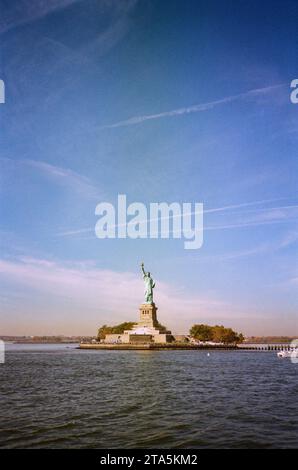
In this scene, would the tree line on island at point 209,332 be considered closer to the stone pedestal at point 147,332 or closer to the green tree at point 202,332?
the green tree at point 202,332

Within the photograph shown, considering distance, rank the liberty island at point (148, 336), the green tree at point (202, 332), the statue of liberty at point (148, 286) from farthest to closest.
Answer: the green tree at point (202, 332) → the statue of liberty at point (148, 286) → the liberty island at point (148, 336)

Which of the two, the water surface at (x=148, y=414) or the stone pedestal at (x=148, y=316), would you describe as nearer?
the water surface at (x=148, y=414)

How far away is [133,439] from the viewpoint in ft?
43.8

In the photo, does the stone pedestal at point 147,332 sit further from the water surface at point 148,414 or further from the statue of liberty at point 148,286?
the water surface at point 148,414

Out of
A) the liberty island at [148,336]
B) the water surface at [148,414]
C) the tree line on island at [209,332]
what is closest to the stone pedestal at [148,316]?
the liberty island at [148,336]


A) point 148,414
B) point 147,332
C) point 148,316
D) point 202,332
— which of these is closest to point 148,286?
point 148,316

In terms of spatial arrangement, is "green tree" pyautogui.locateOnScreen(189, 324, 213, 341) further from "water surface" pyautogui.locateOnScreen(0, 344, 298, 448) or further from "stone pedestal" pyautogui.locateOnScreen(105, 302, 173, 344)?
"water surface" pyautogui.locateOnScreen(0, 344, 298, 448)

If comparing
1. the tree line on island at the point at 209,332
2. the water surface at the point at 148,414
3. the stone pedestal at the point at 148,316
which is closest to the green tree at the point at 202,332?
the tree line on island at the point at 209,332

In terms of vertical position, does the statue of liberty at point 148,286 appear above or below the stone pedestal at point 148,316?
above

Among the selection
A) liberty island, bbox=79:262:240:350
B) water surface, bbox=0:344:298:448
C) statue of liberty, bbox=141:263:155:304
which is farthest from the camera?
statue of liberty, bbox=141:263:155:304

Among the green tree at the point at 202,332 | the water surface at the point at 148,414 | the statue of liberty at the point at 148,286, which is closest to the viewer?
the water surface at the point at 148,414

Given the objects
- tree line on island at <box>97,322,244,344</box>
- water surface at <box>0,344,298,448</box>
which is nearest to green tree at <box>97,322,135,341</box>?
tree line on island at <box>97,322,244,344</box>

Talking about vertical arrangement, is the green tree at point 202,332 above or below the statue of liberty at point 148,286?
below
